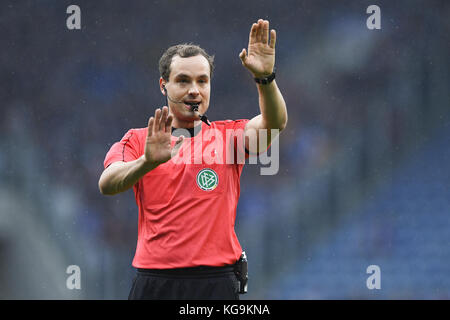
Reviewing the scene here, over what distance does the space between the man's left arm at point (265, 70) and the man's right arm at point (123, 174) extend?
1.59ft

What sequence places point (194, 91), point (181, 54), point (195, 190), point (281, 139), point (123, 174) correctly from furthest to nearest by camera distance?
point (281, 139) → point (181, 54) → point (194, 91) → point (195, 190) → point (123, 174)

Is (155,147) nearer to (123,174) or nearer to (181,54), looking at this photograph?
(123,174)

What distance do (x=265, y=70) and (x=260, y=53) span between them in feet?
0.26

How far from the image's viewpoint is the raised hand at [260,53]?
2.04 m

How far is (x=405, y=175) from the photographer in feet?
21.5

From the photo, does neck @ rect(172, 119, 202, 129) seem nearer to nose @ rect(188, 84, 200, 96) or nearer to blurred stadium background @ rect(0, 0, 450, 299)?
nose @ rect(188, 84, 200, 96)

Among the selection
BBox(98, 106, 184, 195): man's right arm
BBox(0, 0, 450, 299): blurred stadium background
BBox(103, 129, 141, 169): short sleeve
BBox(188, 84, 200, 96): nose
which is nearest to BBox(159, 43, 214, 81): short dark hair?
BBox(188, 84, 200, 96): nose

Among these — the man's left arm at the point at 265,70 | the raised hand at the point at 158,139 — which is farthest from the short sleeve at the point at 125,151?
the man's left arm at the point at 265,70

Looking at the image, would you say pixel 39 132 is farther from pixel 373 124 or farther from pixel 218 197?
pixel 218 197

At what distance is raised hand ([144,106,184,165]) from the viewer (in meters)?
1.91

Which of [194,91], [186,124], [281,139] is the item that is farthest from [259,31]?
[281,139]

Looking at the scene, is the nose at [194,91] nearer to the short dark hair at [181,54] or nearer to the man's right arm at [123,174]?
the short dark hair at [181,54]

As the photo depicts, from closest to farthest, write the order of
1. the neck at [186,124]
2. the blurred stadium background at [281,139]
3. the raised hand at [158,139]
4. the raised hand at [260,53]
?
the raised hand at [158,139], the raised hand at [260,53], the neck at [186,124], the blurred stadium background at [281,139]

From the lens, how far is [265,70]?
204cm
